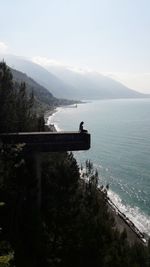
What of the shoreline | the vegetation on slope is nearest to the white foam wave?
the shoreline

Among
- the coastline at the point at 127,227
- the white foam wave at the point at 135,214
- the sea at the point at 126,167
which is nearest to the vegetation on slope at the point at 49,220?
the coastline at the point at 127,227

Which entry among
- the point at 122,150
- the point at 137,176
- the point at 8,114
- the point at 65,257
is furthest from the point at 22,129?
the point at 122,150

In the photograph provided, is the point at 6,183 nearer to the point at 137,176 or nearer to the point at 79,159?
the point at 137,176

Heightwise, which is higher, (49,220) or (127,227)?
(49,220)

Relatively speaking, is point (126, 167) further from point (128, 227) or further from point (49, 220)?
point (49, 220)

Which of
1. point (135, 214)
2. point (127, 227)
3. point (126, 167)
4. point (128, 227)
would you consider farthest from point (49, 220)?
point (126, 167)

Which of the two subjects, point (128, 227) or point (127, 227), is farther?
point (128, 227)

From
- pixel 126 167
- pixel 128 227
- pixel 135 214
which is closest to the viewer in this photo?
pixel 128 227
